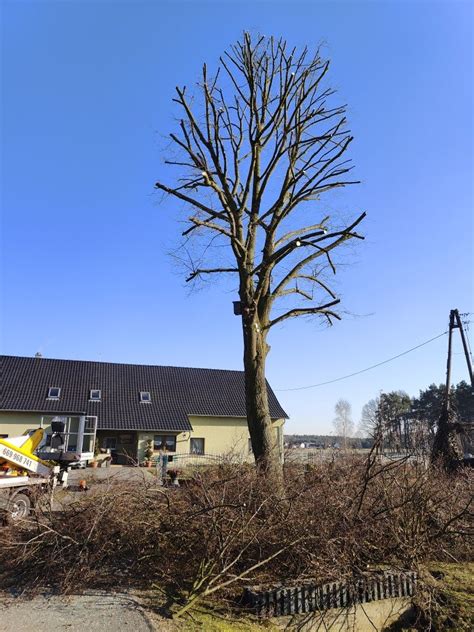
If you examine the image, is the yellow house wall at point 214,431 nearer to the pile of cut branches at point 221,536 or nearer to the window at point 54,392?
the window at point 54,392

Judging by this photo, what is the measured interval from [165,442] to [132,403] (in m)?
3.31

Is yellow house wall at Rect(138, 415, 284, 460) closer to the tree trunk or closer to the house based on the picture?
the house

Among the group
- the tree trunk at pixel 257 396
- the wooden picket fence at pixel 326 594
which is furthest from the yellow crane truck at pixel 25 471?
the tree trunk at pixel 257 396

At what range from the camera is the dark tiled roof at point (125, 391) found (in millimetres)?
29672

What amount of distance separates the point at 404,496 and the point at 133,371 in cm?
2920

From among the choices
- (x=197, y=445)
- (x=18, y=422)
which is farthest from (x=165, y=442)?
(x=18, y=422)

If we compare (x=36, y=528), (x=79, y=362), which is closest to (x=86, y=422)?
(x=79, y=362)

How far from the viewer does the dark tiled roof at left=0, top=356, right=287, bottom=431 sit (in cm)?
2967

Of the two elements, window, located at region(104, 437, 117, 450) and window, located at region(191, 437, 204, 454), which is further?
window, located at region(191, 437, 204, 454)

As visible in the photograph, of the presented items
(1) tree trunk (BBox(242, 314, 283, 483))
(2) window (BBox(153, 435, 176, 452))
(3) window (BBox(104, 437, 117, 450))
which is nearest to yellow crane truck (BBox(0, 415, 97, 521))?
(1) tree trunk (BBox(242, 314, 283, 483))

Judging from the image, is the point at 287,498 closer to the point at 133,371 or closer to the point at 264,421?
the point at 264,421

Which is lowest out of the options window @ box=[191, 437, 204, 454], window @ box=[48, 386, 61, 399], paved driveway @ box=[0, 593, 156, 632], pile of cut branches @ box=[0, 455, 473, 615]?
paved driveway @ box=[0, 593, 156, 632]

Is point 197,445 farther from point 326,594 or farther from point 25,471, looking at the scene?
point 326,594

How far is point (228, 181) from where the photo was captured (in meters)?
11.6
